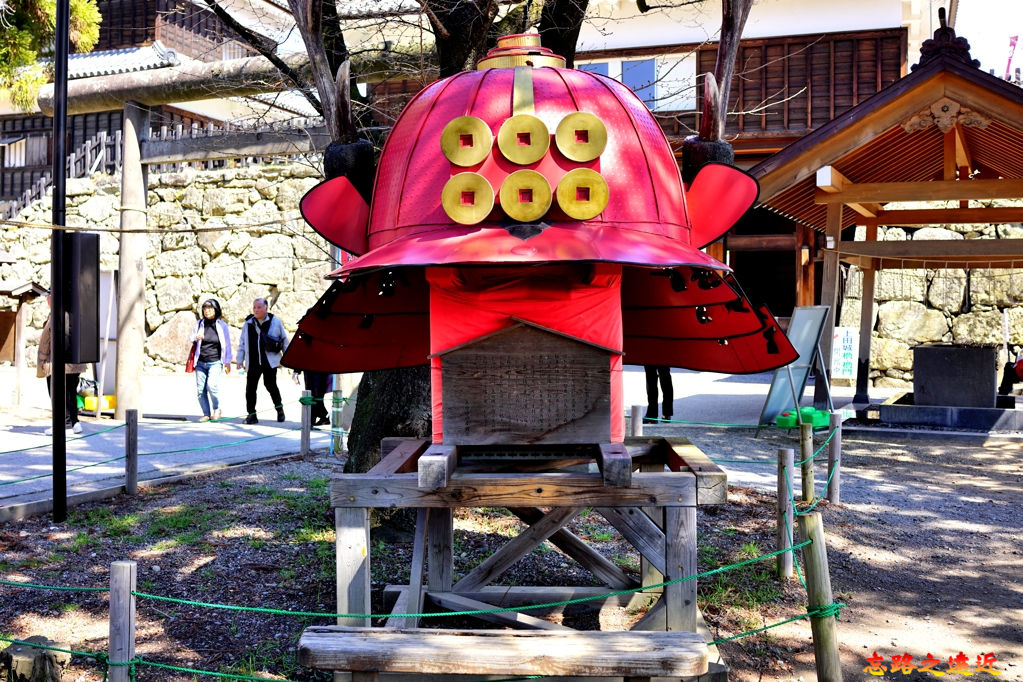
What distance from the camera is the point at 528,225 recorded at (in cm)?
307

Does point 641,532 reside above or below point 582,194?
below

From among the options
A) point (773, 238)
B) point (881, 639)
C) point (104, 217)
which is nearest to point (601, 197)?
point (881, 639)

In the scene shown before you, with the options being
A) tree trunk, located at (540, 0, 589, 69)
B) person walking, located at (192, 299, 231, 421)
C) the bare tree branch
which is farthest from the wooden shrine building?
person walking, located at (192, 299, 231, 421)

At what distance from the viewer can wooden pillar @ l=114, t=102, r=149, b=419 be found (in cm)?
1107

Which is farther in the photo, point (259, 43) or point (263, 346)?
point (263, 346)

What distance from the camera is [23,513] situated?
21.2 ft

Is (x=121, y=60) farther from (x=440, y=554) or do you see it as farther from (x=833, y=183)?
(x=440, y=554)

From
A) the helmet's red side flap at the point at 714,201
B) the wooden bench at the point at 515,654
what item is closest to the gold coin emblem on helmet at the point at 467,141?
the helmet's red side flap at the point at 714,201

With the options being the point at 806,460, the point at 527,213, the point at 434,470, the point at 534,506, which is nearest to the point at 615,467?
the point at 534,506

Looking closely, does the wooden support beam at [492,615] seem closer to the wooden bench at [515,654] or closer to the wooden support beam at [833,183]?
the wooden bench at [515,654]

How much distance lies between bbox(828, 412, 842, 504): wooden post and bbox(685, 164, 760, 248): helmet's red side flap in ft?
11.3

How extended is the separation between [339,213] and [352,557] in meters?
1.33

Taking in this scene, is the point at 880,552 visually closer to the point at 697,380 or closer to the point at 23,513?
the point at 23,513

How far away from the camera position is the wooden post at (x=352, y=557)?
133 inches
